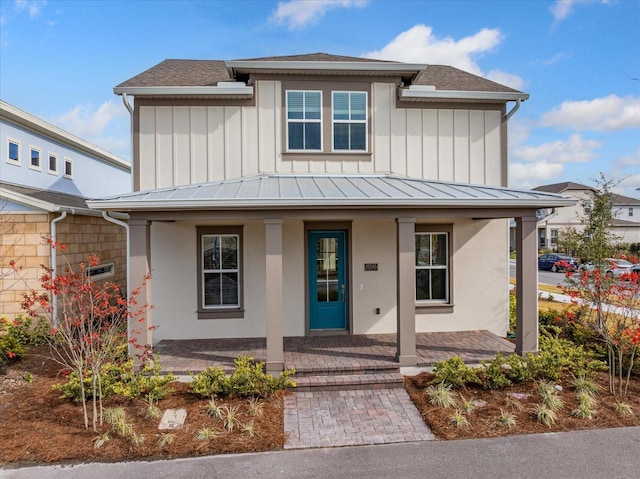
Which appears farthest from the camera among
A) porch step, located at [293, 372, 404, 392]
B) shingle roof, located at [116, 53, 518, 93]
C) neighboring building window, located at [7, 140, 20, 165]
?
neighboring building window, located at [7, 140, 20, 165]

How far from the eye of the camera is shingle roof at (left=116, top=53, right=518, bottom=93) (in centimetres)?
878

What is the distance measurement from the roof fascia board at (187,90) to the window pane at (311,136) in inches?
56.8

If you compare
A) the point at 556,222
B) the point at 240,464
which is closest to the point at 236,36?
the point at 240,464

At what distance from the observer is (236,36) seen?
12922mm

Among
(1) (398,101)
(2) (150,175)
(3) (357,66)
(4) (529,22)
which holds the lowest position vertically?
(2) (150,175)

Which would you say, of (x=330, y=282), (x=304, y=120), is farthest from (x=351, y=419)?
(x=304, y=120)

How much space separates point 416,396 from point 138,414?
409 centimetres

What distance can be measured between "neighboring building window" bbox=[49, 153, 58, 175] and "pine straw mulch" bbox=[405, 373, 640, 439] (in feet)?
47.7

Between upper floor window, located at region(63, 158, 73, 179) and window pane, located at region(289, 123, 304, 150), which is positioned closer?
window pane, located at region(289, 123, 304, 150)

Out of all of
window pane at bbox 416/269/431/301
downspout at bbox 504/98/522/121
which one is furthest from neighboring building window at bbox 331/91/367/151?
downspout at bbox 504/98/522/121

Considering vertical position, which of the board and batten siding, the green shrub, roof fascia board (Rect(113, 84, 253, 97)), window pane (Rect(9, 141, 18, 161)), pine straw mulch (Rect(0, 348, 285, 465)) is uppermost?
roof fascia board (Rect(113, 84, 253, 97))

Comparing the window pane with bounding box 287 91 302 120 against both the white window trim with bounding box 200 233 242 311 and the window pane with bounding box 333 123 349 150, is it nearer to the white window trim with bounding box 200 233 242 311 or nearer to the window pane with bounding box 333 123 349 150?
the window pane with bounding box 333 123 349 150

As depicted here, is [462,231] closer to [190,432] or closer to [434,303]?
[434,303]

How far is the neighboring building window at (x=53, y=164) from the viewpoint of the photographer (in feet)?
46.0
